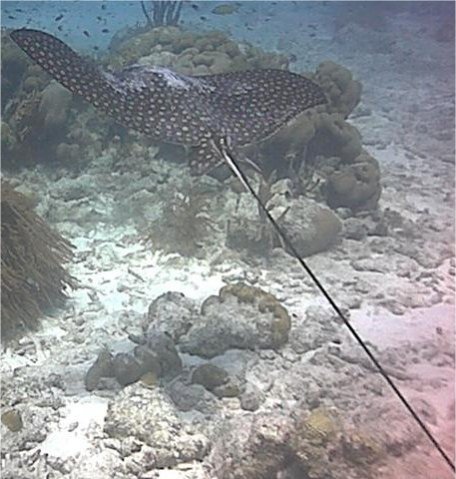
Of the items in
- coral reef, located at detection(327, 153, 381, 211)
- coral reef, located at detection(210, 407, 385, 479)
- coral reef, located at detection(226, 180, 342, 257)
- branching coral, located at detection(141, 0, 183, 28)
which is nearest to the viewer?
coral reef, located at detection(210, 407, 385, 479)

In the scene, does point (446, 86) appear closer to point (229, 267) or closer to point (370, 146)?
point (370, 146)

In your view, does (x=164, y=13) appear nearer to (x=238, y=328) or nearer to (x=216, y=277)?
(x=216, y=277)

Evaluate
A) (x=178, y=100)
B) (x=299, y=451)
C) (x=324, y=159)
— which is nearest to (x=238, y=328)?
(x=299, y=451)

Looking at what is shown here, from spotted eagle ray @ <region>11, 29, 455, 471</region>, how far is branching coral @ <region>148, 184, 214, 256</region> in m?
1.21

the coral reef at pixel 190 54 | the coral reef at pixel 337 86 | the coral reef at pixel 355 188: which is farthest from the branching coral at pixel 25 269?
the coral reef at pixel 337 86

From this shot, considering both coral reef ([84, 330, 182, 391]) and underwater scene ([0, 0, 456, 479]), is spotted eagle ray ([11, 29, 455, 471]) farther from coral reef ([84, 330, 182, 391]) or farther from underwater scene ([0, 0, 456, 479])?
coral reef ([84, 330, 182, 391])

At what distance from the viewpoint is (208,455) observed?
3.04 m

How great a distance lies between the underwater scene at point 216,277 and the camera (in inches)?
119

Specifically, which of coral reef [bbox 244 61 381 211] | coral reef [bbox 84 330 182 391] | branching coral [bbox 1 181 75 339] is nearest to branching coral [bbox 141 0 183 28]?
coral reef [bbox 244 61 381 211]

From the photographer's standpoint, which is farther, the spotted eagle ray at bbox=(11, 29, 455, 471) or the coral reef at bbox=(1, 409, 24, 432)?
the spotted eagle ray at bbox=(11, 29, 455, 471)

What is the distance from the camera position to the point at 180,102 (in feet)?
12.5

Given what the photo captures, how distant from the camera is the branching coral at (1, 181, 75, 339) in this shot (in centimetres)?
404

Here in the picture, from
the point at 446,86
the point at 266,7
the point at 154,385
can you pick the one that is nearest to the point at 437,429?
the point at 154,385

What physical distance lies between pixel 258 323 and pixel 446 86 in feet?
21.7
